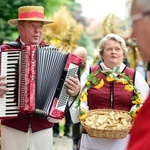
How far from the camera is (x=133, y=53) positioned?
30.6 feet

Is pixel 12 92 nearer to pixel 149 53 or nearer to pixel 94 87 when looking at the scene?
pixel 94 87

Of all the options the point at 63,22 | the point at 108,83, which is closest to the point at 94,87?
the point at 108,83

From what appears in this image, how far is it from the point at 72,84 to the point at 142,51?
7.86ft

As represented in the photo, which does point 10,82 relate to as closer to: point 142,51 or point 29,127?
point 29,127

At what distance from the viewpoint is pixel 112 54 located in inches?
179

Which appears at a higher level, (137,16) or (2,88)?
(137,16)

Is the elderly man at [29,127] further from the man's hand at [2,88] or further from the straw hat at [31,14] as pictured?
the man's hand at [2,88]

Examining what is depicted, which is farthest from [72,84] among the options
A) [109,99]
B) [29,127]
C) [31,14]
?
[31,14]

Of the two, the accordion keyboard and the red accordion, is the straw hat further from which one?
the accordion keyboard

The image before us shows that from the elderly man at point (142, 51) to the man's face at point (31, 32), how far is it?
8.80 feet

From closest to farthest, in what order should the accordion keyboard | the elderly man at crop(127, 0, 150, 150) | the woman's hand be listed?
1. the elderly man at crop(127, 0, 150, 150)
2. the accordion keyboard
3. the woman's hand

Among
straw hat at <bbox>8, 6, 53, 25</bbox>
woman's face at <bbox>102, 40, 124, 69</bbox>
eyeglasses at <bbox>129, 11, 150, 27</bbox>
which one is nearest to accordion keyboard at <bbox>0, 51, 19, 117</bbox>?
straw hat at <bbox>8, 6, 53, 25</bbox>

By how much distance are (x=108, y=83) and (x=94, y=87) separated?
0.15 meters

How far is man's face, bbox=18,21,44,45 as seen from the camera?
427cm
